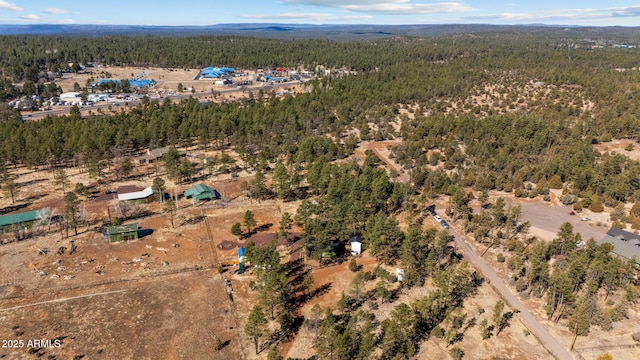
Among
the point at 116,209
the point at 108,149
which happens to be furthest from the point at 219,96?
the point at 116,209

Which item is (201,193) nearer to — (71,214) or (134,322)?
(71,214)

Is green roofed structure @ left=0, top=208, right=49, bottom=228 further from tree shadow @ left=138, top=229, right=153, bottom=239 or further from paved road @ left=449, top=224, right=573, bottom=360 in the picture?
paved road @ left=449, top=224, right=573, bottom=360

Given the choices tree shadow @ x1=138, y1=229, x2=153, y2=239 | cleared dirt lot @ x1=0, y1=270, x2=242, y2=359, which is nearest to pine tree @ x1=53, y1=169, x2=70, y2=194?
tree shadow @ x1=138, y1=229, x2=153, y2=239

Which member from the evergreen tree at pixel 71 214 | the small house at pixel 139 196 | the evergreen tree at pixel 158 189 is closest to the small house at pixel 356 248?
the evergreen tree at pixel 158 189

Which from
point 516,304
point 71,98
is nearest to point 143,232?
point 516,304

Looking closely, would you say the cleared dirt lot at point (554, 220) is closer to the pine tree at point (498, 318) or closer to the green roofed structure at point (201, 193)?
the pine tree at point (498, 318)

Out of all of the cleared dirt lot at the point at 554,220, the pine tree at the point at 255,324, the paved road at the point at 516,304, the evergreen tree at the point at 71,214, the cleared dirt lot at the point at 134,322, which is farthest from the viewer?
the cleared dirt lot at the point at 554,220
